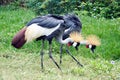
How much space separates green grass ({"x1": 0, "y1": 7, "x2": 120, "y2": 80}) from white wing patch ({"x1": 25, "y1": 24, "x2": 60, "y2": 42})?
21.8 inches

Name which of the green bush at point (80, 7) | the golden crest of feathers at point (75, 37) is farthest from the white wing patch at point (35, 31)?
the green bush at point (80, 7)

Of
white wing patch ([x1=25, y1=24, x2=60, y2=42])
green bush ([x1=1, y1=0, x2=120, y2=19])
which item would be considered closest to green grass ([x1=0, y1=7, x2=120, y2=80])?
white wing patch ([x1=25, y1=24, x2=60, y2=42])

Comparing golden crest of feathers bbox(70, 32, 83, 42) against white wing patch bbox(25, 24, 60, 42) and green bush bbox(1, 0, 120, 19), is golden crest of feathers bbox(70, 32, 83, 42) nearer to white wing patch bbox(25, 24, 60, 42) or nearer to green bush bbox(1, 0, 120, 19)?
white wing patch bbox(25, 24, 60, 42)

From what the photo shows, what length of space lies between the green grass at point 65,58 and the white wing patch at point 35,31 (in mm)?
554

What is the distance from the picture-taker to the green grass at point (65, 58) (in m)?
7.04

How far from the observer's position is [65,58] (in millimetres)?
8547

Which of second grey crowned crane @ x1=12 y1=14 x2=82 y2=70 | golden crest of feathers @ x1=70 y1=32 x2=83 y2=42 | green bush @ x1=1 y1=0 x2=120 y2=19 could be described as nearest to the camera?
second grey crowned crane @ x1=12 y1=14 x2=82 y2=70

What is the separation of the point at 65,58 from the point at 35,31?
5.19 feet

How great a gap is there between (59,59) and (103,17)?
4343 millimetres

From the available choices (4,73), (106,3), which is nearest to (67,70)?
(4,73)

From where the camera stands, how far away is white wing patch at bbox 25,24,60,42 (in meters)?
7.11

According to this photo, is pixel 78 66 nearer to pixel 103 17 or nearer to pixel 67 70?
pixel 67 70

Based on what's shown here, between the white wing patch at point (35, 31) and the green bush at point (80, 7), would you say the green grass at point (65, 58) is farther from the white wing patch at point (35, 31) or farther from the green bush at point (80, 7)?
the green bush at point (80, 7)

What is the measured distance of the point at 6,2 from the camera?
48.5 ft
